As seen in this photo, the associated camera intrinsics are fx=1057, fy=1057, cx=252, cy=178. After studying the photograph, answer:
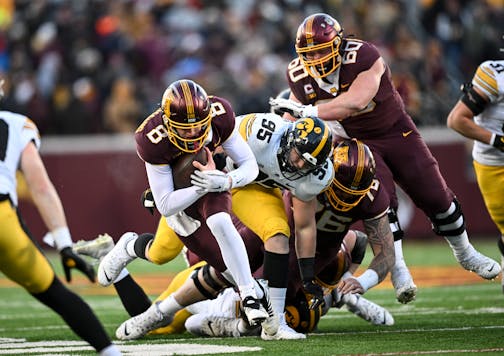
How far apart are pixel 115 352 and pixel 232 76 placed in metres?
9.54

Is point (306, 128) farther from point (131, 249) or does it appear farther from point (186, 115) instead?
point (131, 249)

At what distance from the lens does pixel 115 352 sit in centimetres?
447

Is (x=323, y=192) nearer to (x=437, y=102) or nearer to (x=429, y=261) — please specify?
(x=429, y=261)

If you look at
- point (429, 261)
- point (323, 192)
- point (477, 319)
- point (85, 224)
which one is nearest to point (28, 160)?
point (323, 192)

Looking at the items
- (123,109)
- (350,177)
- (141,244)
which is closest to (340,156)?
(350,177)

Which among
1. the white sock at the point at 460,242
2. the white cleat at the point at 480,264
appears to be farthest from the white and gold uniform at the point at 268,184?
the white cleat at the point at 480,264

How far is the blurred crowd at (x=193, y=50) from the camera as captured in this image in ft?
43.8

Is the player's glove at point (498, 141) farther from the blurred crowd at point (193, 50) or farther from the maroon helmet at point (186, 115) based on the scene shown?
the blurred crowd at point (193, 50)

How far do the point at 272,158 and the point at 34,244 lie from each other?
6.28 feet

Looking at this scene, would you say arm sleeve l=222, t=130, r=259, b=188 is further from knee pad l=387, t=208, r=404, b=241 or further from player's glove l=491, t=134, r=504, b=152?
player's glove l=491, t=134, r=504, b=152

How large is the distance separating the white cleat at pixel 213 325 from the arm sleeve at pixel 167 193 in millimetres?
817

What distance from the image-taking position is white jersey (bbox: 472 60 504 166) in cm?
676

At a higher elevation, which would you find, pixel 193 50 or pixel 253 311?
pixel 253 311

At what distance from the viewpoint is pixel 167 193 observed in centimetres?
557
